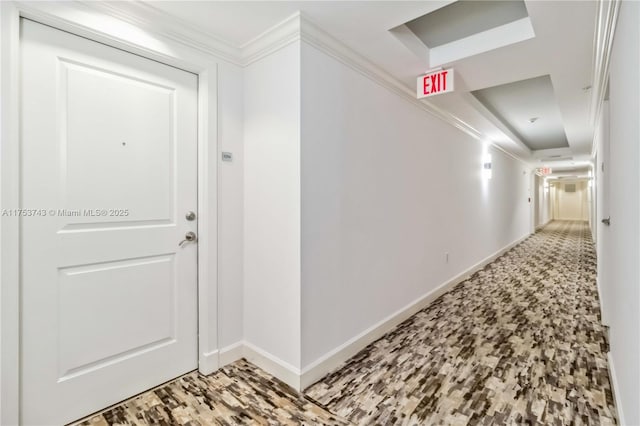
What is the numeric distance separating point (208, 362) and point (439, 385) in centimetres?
167

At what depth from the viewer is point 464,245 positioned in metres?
4.80

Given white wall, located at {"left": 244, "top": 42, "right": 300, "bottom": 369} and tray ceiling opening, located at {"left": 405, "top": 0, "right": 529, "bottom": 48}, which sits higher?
tray ceiling opening, located at {"left": 405, "top": 0, "right": 529, "bottom": 48}

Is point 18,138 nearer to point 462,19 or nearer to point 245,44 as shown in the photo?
point 245,44

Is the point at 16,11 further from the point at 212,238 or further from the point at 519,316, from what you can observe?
the point at 519,316

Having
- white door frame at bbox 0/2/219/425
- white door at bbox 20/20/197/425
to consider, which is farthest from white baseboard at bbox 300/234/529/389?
white door at bbox 20/20/197/425

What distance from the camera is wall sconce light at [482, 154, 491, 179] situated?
5547mm

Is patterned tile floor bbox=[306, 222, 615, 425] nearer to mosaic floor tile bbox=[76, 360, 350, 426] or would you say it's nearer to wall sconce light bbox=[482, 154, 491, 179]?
mosaic floor tile bbox=[76, 360, 350, 426]

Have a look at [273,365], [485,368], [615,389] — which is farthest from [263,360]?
[615,389]

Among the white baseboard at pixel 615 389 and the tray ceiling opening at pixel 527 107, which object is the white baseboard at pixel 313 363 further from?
the tray ceiling opening at pixel 527 107

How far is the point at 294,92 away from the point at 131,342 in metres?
1.99

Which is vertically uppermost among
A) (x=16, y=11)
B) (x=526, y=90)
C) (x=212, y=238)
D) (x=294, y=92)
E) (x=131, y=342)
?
(x=526, y=90)

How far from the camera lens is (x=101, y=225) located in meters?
1.87

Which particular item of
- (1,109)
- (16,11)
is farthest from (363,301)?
(16,11)

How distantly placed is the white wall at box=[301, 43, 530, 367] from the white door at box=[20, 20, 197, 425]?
0.91 meters
